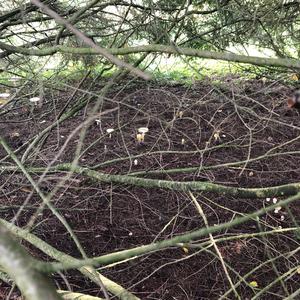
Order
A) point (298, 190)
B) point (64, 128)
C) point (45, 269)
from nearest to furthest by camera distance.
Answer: point (45, 269)
point (298, 190)
point (64, 128)

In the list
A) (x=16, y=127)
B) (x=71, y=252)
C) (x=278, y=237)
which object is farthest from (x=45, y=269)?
(x=16, y=127)

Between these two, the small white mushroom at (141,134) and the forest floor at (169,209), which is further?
the small white mushroom at (141,134)

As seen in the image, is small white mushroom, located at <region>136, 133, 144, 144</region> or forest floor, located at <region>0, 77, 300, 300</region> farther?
small white mushroom, located at <region>136, 133, 144, 144</region>

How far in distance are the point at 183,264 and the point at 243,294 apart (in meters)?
0.46

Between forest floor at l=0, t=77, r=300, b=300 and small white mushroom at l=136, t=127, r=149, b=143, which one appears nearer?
forest floor at l=0, t=77, r=300, b=300

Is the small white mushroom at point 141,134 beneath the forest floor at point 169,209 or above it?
above

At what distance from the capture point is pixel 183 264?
310 cm

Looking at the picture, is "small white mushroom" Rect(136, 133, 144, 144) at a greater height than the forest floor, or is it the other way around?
"small white mushroom" Rect(136, 133, 144, 144)

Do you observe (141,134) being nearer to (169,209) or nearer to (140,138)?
(140,138)

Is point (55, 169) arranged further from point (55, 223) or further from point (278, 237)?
point (278, 237)

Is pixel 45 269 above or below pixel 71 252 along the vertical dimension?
above

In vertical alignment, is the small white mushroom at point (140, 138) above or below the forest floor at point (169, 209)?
above

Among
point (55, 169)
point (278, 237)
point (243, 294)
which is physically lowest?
point (243, 294)

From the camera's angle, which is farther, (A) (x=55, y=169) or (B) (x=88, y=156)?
(B) (x=88, y=156)
